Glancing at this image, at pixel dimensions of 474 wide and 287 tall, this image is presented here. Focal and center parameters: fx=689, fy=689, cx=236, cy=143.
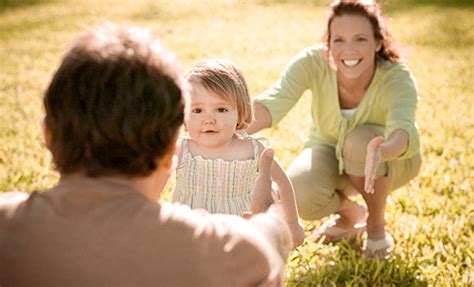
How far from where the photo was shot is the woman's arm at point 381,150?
3.06m

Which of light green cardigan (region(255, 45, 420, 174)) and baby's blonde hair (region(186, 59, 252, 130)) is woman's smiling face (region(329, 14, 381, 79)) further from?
baby's blonde hair (region(186, 59, 252, 130))

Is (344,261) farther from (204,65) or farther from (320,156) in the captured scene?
(204,65)

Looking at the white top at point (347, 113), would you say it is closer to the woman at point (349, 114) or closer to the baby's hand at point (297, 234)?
the woman at point (349, 114)

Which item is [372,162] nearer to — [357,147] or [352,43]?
[357,147]

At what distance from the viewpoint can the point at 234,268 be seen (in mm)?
1615

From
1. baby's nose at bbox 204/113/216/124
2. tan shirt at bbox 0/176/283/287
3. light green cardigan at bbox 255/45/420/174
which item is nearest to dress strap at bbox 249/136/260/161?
baby's nose at bbox 204/113/216/124

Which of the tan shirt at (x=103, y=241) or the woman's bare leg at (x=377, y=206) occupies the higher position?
the tan shirt at (x=103, y=241)

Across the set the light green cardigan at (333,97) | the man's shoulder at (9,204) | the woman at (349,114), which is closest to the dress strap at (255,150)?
the woman at (349,114)

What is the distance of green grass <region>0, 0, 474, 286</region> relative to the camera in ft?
11.4

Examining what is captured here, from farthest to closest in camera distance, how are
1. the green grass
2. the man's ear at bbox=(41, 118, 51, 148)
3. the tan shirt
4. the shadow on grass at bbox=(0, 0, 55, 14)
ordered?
the shadow on grass at bbox=(0, 0, 55, 14)
the green grass
the man's ear at bbox=(41, 118, 51, 148)
the tan shirt

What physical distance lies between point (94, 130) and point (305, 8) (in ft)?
39.1

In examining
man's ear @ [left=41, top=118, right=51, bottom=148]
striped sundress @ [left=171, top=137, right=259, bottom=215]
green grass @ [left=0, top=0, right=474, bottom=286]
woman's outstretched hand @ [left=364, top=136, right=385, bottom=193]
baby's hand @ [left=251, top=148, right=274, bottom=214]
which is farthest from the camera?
green grass @ [left=0, top=0, right=474, bottom=286]

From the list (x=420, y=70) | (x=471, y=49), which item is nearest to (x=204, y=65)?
(x=420, y=70)

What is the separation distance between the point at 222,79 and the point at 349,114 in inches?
47.9
